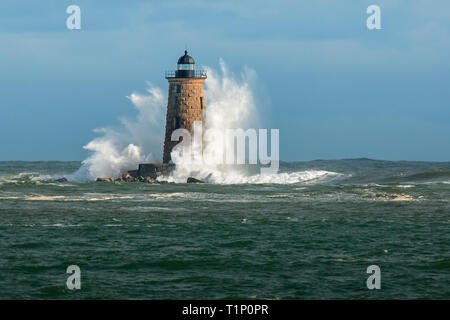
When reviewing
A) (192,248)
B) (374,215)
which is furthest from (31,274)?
(374,215)

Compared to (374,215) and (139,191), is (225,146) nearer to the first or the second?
(139,191)

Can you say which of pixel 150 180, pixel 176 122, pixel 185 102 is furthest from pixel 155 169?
pixel 185 102

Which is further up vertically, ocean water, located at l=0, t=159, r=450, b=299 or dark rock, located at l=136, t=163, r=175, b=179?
dark rock, located at l=136, t=163, r=175, b=179

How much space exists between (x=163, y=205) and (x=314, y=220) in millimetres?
7214

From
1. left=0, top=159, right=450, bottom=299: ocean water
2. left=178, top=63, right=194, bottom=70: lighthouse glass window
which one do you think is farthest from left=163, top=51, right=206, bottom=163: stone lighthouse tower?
left=0, top=159, right=450, bottom=299: ocean water

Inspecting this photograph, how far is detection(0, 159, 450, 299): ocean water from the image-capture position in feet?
45.5

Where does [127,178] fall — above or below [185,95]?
below

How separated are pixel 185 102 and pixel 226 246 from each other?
87.4 feet

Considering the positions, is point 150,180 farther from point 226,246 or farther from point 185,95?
point 226,246

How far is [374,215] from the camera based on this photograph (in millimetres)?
25062

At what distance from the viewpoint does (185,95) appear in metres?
44.5

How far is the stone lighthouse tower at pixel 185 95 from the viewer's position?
44.4m

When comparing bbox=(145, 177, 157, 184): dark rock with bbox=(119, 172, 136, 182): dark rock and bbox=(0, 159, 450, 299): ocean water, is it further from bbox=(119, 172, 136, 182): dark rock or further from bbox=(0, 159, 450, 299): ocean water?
bbox=(0, 159, 450, 299): ocean water
